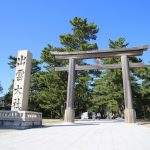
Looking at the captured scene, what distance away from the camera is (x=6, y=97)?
41.1 m

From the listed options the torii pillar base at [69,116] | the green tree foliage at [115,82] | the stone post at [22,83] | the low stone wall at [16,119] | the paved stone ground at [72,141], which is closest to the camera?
the paved stone ground at [72,141]

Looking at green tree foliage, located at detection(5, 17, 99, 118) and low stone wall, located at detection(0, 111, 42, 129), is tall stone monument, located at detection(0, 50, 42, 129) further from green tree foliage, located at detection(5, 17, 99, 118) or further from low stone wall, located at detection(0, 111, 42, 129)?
green tree foliage, located at detection(5, 17, 99, 118)

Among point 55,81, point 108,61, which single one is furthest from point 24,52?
point 108,61

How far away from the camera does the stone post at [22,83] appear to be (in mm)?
14898

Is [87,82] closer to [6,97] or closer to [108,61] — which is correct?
[108,61]

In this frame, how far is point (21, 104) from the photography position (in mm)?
→ 14711

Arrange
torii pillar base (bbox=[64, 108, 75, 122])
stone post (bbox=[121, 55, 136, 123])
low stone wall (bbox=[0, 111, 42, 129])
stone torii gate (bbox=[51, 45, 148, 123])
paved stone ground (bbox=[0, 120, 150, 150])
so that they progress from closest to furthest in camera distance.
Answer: paved stone ground (bbox=[0, 120, 150, 150]) → low stone wall (bbox=[0, 111, 42, 129]) → stone post (bbox=[121, 55, 136, 123]) → stone torii gate (bbox=[51, 45, 148, 123]) → torii pillar base (bbox=[64, 108, 75, 122])

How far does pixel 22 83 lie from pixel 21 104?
1.49 meters

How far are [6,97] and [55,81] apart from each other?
15.0 meters

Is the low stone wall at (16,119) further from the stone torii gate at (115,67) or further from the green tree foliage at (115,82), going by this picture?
the green tree foliage at (115,82)

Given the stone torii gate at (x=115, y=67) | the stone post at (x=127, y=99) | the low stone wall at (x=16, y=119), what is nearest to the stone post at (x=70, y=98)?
the stone torii gate at (x=115, y=67)

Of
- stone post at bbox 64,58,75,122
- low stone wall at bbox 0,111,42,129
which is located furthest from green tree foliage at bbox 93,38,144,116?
low stone wall at bbox 0,111,42,129

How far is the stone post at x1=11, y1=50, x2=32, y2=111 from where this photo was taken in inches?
587

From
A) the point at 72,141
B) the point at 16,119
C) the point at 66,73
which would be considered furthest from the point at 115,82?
the point at 72,141
